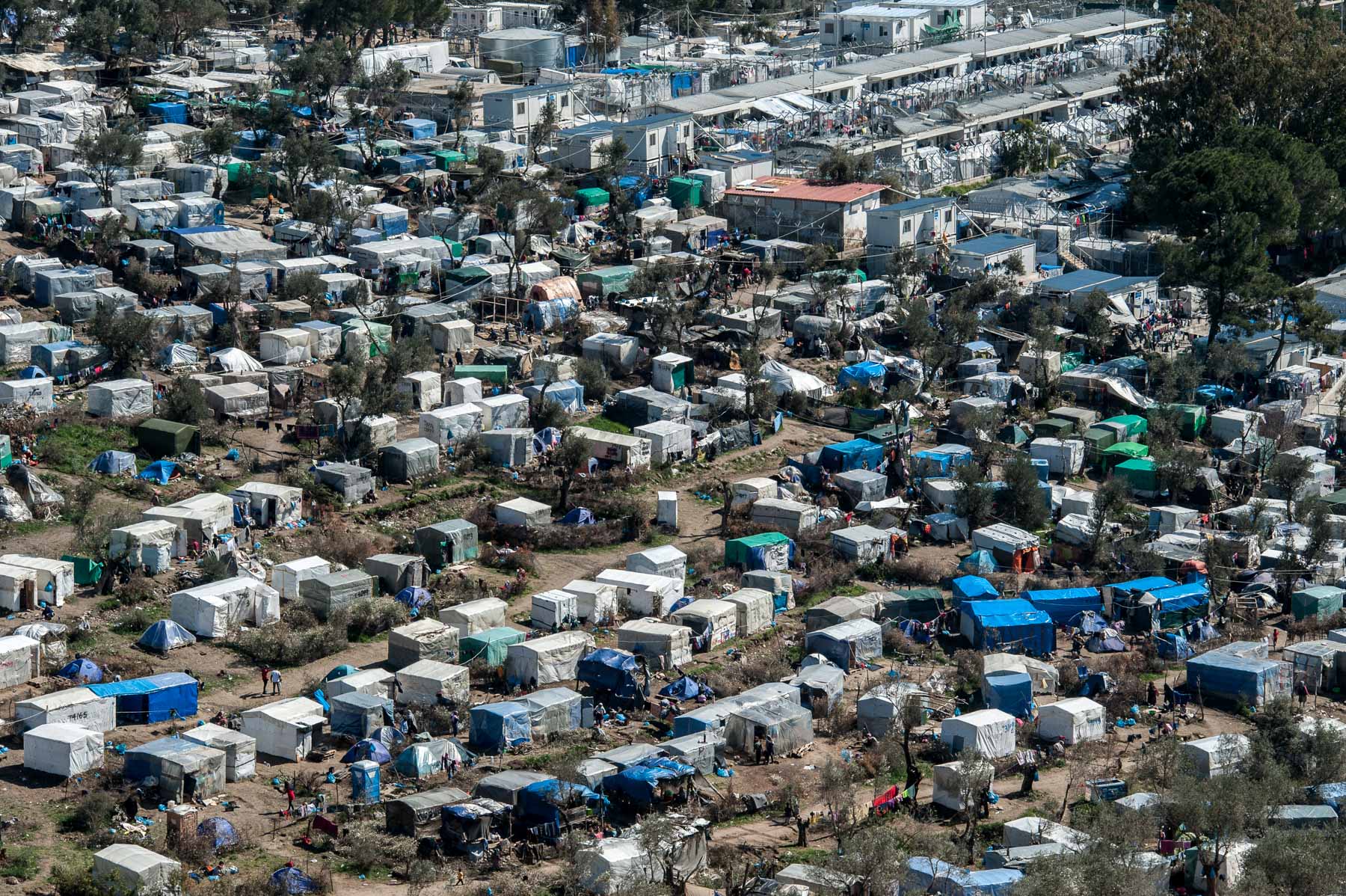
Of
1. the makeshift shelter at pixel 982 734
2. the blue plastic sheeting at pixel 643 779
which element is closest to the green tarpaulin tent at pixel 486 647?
the blue plastic sheeting at pixel 643 779

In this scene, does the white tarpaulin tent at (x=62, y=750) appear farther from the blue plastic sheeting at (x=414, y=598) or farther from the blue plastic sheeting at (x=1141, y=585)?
the blue plastic sheeting at (x=1141, y=585)

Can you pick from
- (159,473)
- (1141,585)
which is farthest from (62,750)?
(1141,585)

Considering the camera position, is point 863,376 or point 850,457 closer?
point 850,457

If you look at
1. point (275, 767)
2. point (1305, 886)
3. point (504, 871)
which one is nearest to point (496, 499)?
point (275, 767)

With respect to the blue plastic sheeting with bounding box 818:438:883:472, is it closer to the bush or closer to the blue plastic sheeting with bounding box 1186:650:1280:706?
the blue plastic sheeting with bounding box 1186:650:1280:706

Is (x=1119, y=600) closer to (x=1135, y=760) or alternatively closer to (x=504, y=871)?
(x=1135, y=760)

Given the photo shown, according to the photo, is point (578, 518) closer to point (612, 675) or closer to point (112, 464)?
point (612, 675)
